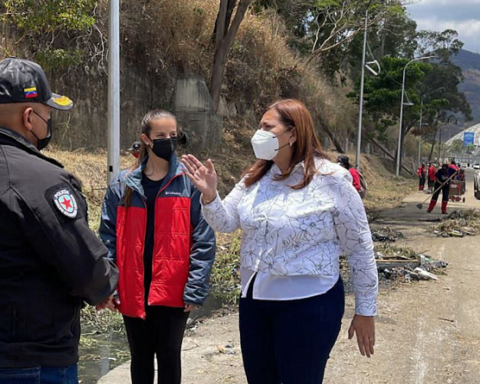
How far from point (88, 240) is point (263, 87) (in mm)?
22117

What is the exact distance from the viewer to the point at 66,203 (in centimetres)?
180

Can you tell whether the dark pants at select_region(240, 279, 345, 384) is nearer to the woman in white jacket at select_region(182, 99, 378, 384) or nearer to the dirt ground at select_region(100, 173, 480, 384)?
the woman in white jacket at select_region(182, 99, 378, 384)

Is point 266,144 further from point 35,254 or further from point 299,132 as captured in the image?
point 35,254

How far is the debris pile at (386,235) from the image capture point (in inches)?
479

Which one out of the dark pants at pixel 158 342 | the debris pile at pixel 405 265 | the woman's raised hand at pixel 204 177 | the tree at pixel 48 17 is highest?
the tree at pixel 48 17

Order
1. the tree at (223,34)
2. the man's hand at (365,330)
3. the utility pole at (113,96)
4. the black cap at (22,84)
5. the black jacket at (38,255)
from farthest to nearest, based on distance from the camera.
Result: the tree at (223,34) < the utility pole at (113,96) < the man's hand at (365,330) < the black cap at (22,84) < the black jacket at (38,255)

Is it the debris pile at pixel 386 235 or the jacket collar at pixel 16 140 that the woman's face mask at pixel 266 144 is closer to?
the jacket collar at pixel 16 140

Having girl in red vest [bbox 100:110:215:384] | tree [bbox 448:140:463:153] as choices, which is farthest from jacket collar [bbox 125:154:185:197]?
tree [bbox 448:140:463:153]

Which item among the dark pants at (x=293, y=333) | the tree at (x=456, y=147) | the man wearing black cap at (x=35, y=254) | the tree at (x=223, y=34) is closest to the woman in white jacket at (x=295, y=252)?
the dark pants at (x=293, y=333)

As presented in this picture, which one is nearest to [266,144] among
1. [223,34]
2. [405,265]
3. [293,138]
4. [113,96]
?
[293,138]

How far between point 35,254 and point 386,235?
1166cm

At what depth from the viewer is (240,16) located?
16578 millimetres

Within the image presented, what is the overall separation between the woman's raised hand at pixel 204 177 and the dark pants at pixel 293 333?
509 mm

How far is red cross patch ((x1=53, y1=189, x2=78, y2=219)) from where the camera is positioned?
1.78 meters
